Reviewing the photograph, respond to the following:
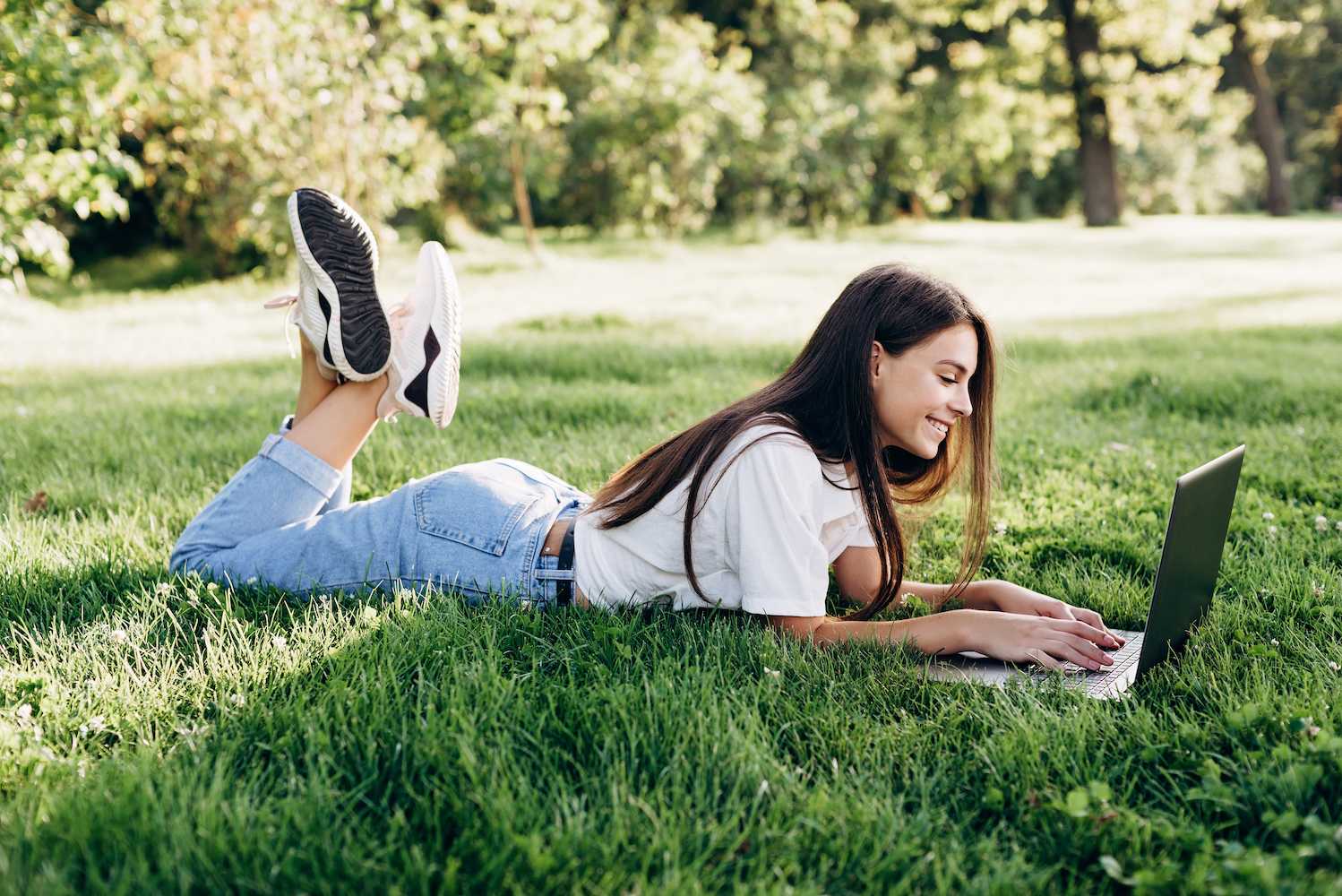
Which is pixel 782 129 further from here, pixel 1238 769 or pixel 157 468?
pixel 1238 769

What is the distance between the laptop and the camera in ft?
7.24

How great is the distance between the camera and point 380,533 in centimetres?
300

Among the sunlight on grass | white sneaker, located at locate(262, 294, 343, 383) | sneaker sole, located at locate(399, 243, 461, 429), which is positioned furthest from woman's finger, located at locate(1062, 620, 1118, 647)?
white sneaker, located at locate(262, 294, 343, 383)

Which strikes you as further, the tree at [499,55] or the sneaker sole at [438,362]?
the tree at [499,55]

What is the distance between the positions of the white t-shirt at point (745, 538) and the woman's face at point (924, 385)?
20 cm

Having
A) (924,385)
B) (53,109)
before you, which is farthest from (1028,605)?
(53,109)

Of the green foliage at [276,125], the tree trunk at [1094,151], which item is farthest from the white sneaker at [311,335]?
the tree trunk at [1094,151]

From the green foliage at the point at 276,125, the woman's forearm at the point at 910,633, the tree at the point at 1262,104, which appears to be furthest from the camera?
the tree at the point at 1262,104

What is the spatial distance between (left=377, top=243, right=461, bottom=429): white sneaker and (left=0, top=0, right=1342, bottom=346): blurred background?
4656mm

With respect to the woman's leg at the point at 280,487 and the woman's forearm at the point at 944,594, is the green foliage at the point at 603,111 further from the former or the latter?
the woman's forearm at the point at 944,594

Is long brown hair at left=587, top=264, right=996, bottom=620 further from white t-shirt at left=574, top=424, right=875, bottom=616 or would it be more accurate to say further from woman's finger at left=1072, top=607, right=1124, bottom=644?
woman's finger at left=1072, top=607, right=1124, bottom=644

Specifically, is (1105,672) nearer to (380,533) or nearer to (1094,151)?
(380,533)

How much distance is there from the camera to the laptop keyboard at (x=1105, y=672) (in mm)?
2477

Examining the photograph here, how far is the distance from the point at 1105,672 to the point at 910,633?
480 millimetres
